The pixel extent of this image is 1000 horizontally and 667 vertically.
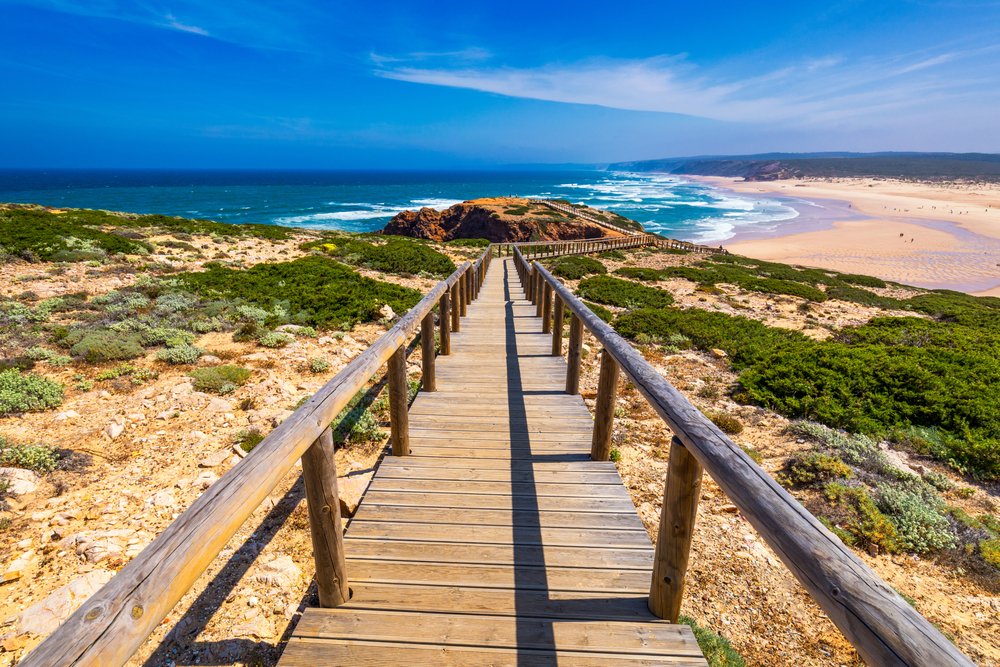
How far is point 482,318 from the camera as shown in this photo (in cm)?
961

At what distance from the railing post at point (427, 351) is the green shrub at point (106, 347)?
176 inches

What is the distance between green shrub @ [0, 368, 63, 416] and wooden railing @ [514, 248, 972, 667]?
20.0ft

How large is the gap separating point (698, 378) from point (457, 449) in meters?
4.90

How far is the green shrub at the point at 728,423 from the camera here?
5648 mm

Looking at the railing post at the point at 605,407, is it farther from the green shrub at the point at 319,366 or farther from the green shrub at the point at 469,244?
the green shrub at the point at 469,244

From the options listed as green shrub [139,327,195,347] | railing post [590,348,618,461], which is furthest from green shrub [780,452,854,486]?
green shrub [139,327,195,347]

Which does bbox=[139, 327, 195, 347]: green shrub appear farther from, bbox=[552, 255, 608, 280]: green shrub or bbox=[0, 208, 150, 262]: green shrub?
bbox=[552, 255, 608, 280]: green shrub

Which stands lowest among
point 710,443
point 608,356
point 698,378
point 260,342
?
point 698,378

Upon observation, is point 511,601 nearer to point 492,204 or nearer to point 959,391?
point 959,391

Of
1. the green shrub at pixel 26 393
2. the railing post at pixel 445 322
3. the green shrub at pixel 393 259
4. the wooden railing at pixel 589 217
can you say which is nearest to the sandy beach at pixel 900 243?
the wooden railing at pixel 589 217

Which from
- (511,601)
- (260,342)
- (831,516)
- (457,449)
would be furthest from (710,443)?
(260,342)

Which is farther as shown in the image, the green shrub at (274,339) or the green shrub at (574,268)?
the green shrub at (574,268)

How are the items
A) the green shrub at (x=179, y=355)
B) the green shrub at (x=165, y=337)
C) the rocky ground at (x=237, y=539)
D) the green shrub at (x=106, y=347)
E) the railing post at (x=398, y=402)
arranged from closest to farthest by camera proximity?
1. the rocky ground at (x=237, y=539)
2. the railing post at (x=398, y=402)
3. the green shrub at (x=106, y=347)
4. the green shrub at (x=179, y=355)
5. the green shrub at (x=165, y=337)

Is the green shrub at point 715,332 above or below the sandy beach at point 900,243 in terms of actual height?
above
